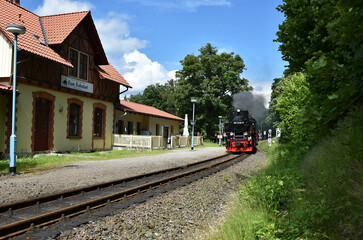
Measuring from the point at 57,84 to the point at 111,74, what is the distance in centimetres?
612

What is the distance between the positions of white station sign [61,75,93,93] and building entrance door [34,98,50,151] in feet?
5.15

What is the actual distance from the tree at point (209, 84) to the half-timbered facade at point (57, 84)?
23904 mm

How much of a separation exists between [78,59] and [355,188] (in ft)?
58.3

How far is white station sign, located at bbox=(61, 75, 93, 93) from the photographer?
16.8m

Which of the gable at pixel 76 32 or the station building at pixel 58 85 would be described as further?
the gable at pixel 76 32

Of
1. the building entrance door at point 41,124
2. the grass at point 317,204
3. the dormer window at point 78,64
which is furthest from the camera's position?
the dormer window at point 78,64

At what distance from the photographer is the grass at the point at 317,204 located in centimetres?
344

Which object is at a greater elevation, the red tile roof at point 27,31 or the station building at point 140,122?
the red tile roof at point 27,31

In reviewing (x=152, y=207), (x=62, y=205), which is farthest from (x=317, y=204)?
(x=62, y=205)

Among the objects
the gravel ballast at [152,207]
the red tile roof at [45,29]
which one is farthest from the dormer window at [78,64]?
the gravel ballast at [152,207]

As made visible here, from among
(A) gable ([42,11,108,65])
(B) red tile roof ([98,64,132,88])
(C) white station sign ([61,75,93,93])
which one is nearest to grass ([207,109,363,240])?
(C) white station sign ([61,75,93,93])

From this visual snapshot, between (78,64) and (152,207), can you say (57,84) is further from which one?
(152,207)

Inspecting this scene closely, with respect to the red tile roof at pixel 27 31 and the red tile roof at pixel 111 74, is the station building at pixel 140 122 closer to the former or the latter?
the red tile roof at pixel 111 74

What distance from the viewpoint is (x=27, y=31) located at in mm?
15672
